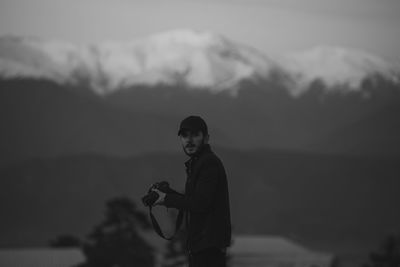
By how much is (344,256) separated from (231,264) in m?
125

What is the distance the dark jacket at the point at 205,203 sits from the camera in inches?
248

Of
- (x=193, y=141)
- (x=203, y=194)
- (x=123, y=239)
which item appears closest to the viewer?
(x=203, y=194)

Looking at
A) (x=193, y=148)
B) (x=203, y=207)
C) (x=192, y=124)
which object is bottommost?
(x=203, y=207)

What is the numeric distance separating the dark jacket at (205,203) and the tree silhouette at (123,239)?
5547 centimetres

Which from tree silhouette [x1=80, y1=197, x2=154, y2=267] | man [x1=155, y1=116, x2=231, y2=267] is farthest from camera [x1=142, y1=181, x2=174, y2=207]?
tree silhouette [x1=80, y1=197, x2=154, y2=267]

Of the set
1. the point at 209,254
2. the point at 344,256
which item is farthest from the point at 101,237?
the point at 344,256

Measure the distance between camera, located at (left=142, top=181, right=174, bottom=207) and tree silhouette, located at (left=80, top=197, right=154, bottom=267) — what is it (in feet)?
182

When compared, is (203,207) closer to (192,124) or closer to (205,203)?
(205,203)

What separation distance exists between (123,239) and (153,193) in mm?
58820

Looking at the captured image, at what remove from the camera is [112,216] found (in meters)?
65.4

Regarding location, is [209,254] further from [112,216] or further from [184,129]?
[112,216]

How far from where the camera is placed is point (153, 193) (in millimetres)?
6359

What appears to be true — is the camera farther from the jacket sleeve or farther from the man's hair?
the man's hair

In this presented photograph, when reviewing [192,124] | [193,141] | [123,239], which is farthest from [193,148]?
[123,239]
